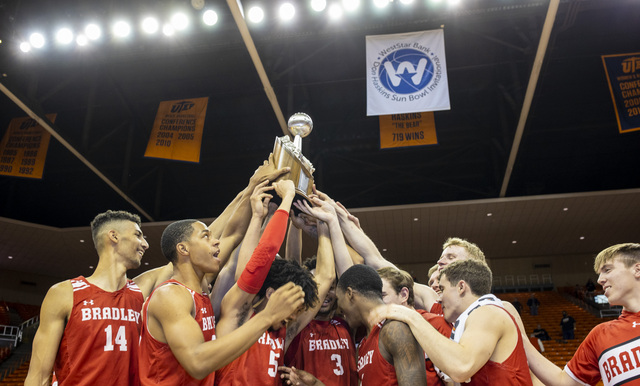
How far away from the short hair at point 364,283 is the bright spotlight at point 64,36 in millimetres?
10550

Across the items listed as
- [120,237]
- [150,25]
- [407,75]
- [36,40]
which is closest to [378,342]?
[120,237]

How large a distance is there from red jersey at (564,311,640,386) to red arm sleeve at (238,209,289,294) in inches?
90.2

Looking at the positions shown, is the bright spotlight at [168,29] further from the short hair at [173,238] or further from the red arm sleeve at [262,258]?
the red arm sleeve at [262,258]

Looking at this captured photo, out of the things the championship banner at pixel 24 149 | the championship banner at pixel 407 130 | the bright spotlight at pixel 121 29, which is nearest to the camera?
the bright spotlight at pixel 121 29

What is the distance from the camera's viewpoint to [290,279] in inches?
129

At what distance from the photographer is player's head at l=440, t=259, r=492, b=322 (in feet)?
10.8

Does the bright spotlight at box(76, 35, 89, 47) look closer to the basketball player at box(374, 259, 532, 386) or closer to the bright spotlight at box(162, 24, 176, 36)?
the bright spotlight at box(162, 24, 176, 36)

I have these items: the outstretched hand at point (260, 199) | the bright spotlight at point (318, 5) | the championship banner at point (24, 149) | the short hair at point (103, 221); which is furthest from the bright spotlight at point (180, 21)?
the outstretched hand at point (260, 199)

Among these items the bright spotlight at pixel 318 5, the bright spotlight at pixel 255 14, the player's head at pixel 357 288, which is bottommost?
the player's head at pixel 357 288

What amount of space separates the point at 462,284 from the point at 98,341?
2.40m

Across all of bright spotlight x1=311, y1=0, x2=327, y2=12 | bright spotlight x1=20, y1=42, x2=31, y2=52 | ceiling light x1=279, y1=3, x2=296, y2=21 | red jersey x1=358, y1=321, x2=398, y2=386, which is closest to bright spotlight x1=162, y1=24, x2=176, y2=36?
ceiling light x1=279, y1=3, x2=296, y2=21

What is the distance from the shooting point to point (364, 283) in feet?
10.6

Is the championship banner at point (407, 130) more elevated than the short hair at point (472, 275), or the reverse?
the championship banner at point (407, 130)

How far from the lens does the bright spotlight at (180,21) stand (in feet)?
35.3
